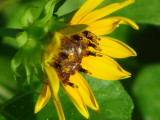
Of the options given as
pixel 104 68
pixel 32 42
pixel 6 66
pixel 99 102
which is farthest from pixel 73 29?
pixel 6 66

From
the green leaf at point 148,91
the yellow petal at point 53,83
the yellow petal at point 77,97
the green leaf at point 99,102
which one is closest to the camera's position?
the yellow petal at point 53,83

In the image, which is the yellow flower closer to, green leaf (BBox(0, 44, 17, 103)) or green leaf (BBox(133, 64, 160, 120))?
green leaf (BBox(0, 44, 17, 103))

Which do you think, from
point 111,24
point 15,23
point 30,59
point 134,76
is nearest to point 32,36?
point 30,59

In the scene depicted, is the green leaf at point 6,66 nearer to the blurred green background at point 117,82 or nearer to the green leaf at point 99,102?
the blurred green background at point 117,82

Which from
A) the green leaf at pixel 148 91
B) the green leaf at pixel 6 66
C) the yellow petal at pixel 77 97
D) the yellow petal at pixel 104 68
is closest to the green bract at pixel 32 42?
the yellow petal at pixel 77 97

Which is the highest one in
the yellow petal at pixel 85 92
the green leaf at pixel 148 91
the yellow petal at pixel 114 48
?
the yellow petal at pixel 114 48

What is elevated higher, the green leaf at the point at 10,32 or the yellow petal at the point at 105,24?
the green leaf at the point at 10,32

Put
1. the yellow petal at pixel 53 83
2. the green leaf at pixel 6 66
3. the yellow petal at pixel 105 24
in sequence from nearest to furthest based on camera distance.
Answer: the yellow petal at pixel 53 83
the yellow petal at pixel 105 24
the green leaf at pixel 6 66
